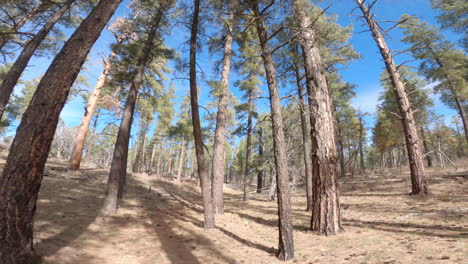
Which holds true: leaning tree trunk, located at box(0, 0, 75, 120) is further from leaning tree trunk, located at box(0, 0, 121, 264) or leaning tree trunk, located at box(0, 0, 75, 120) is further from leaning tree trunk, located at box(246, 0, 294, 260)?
leaning tree trunk, located at box(246, 0, 294, 260)

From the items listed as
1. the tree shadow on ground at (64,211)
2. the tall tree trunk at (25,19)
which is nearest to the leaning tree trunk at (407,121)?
the tree shadow on ground at (64,211)

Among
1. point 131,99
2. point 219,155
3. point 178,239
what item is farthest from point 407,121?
point 131,99

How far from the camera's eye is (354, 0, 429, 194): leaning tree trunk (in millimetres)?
8180

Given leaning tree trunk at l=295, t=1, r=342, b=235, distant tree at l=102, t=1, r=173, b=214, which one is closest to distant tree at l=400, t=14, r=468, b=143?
leaning tree trunk at l=295, t=1, r=342, b=235

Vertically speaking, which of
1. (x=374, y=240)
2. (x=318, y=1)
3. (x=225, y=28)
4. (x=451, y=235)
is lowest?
(x=374, y=240)

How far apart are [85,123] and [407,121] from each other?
1690 cm

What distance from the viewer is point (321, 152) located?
563cm

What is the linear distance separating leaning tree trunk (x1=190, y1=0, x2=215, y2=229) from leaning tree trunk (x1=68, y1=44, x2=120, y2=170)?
8047 mm

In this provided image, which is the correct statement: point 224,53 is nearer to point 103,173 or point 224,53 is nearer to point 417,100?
point 103,173

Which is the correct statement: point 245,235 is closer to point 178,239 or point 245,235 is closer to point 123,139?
point 178,239

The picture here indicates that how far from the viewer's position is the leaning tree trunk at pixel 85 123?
514 inches

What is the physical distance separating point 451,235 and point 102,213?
938 cm

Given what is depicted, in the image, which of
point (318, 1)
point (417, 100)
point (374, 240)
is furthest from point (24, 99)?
point (417, 100)

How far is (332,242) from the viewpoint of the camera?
4.70 m
